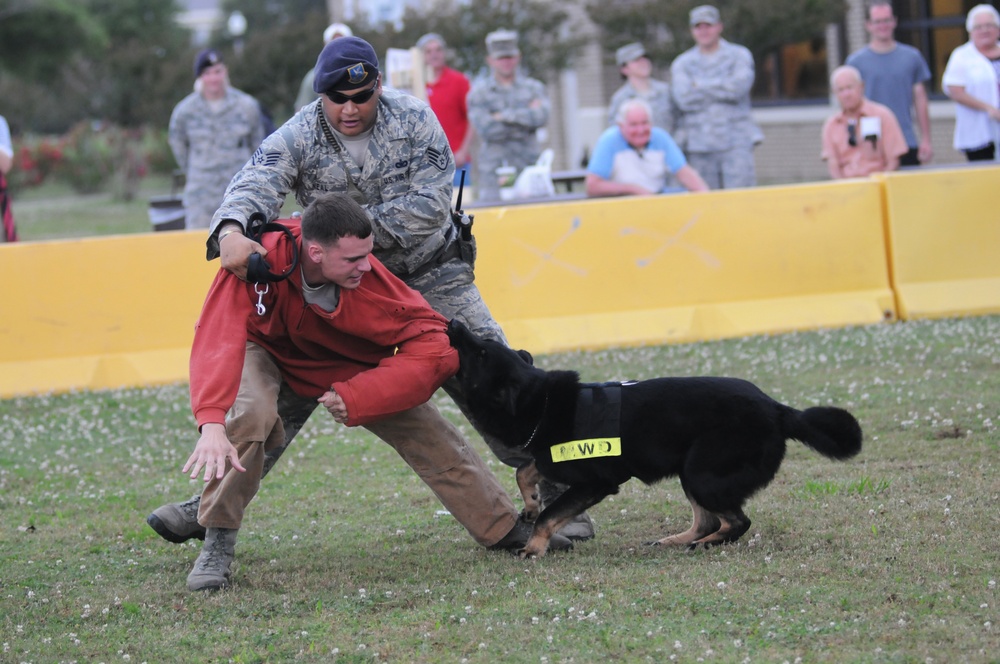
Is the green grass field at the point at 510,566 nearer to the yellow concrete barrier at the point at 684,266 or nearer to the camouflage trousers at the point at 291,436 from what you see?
the camouflage trousers at the point at 291,436

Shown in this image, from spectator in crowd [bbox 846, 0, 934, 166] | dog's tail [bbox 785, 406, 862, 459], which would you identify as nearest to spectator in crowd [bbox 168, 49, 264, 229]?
spectator in crowd [bbox 846, 0, 934, 166]

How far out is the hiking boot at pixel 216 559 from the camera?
478 cm

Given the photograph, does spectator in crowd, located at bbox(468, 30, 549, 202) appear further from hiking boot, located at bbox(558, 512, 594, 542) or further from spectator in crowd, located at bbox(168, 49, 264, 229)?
hiking boot, located at bbox(558, 512, 594, 542)

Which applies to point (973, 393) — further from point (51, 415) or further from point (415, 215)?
point (51, 415)

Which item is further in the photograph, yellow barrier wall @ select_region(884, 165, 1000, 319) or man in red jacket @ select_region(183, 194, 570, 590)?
yellow barrier wall @ select_region(884, 165, 1000, 319)

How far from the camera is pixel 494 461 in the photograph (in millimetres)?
6875

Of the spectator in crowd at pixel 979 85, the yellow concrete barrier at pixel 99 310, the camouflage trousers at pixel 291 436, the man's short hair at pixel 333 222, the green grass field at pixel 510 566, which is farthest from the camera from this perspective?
the spectator in crowd at pixel 979 85

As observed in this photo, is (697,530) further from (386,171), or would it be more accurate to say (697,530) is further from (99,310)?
(99,310)

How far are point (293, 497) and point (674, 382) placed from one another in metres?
2.25

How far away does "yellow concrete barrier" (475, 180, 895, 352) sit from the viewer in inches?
376

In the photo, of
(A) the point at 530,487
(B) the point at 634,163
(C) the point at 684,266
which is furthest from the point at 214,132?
(A) the point at 530,487

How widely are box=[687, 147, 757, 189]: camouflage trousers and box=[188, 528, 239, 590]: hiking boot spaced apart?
835 centimetres

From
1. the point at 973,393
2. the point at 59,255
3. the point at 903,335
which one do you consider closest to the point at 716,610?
the point at 973,393

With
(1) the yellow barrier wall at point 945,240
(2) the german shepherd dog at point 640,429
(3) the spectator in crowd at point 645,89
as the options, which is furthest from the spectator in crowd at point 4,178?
(1) the yellow barrier wall at point 945,240
